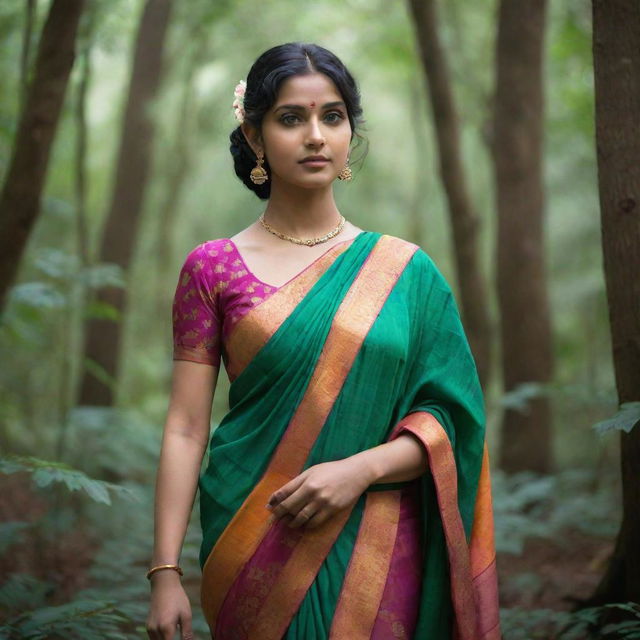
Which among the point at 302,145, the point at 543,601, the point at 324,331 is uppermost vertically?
the point at 302,145

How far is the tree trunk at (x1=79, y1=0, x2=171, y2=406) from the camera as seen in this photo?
7867 millimetres

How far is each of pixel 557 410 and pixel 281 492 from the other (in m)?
7.42

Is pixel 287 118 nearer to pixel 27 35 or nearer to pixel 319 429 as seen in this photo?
pixel 319 429

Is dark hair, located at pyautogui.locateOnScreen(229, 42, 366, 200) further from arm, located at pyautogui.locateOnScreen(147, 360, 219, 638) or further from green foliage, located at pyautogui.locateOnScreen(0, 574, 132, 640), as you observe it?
green foliage, located at pyautogui.locateOnScreen(0, 574, 132, 640)

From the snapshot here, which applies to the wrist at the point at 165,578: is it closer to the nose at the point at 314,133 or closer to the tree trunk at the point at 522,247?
the nose at the point at 314,133

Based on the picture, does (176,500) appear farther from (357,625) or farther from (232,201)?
(232,201)

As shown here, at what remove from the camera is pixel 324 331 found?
2213 millimetres

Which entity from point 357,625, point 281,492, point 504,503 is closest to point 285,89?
point 281,492

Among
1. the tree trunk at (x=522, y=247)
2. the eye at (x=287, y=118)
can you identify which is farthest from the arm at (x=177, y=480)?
the tree trunk at (x=522, y=247)

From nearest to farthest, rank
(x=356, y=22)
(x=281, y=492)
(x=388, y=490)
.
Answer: (x=281, y=492) → (x=388, y=490) → (x=356, y=22)

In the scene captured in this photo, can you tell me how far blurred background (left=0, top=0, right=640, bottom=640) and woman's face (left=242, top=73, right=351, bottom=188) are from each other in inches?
12.5

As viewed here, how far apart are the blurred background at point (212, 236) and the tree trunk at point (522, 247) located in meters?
0.02

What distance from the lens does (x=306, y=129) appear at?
231 cm

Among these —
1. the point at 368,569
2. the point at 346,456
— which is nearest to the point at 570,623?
the point at 368,569
